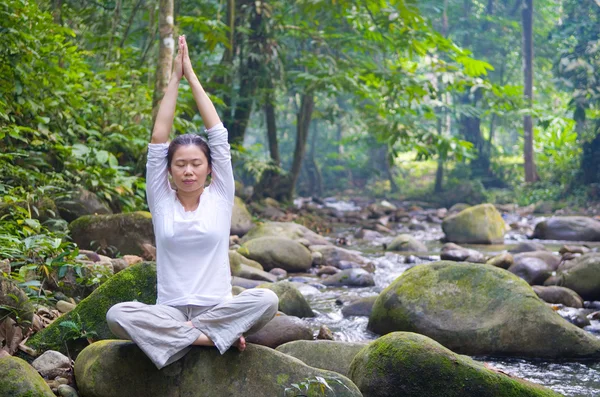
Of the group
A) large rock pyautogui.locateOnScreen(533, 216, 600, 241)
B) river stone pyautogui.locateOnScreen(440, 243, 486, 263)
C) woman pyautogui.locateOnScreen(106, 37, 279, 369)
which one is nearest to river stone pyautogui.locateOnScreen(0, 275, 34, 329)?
woman pyautogui.locateOnScreen(106, 37, 279, 369)

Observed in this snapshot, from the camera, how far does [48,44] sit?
8.13 m

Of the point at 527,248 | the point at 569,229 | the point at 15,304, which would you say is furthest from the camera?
the point at 569,229

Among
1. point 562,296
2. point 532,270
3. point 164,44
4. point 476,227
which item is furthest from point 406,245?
point 164,44

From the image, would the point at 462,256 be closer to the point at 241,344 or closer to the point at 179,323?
the point at 241,344

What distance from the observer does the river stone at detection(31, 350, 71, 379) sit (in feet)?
13.3

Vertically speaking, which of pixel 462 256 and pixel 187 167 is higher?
pixel 187 167

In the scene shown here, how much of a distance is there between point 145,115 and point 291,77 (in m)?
5.92

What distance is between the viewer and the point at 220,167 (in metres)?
3.77

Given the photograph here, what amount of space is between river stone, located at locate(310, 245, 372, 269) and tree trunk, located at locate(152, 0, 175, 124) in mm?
4055

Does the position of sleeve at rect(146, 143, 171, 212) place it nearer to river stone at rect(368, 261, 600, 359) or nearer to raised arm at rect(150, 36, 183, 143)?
raised arm at rect(150, 36, 183, 143)

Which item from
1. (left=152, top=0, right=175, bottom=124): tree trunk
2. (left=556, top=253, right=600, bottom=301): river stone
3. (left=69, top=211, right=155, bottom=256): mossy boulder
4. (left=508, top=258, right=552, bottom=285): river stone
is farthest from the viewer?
(left=508, top=258, right=552, bottom=285): river stone

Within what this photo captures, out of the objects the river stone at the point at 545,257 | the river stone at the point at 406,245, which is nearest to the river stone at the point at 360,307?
the river stone at the point at 545,257

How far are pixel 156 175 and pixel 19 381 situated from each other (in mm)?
1210

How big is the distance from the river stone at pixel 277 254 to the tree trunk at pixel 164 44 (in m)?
2.95
